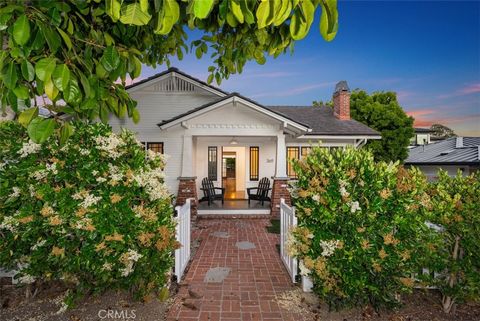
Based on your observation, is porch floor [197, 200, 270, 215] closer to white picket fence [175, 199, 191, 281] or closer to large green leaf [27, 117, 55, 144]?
white picket fence [175, 199, 191, 281]

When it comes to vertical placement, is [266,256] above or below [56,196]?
below

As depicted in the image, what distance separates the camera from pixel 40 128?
4.20 ft

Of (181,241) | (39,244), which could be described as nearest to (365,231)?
(181,241)

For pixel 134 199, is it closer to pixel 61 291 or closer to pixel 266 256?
pixel 61 291

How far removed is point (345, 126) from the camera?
12.9m

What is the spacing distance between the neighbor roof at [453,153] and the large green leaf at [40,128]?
23120 mm

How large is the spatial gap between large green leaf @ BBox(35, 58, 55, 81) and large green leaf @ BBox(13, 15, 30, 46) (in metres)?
0.14

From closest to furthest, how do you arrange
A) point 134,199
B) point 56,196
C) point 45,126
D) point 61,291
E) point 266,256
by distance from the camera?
point 45,126
point 56,196
point 134,199
point 61,291
point 266,256

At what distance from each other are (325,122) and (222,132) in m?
7.13

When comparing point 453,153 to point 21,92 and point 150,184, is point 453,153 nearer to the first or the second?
point 150,184

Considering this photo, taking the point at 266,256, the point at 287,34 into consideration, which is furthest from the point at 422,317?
the point at 287,34

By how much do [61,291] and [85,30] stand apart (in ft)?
12.4

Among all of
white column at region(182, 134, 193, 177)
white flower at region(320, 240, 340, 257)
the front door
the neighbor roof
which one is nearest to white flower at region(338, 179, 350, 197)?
white flower at region(320, 240, 340, 257)

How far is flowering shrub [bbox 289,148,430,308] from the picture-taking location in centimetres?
319
